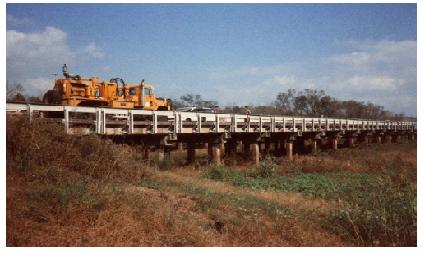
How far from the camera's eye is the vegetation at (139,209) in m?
6.28

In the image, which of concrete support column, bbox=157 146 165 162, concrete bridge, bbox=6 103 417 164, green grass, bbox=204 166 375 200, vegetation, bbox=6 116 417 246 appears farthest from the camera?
concrete support column, bbox=157 146 165 162

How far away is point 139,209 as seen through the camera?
282 inches

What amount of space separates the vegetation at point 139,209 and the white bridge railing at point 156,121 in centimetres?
100

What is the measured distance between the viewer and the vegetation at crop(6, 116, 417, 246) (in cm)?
628

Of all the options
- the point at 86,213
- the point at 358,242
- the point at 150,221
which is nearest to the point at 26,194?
the point at 86,213

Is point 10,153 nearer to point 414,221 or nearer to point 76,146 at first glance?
point 76,146

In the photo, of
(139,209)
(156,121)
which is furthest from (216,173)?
(139,209)

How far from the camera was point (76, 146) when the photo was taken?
9875 mm

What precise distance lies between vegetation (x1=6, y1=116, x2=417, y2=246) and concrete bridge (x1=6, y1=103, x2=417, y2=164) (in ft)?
3.64

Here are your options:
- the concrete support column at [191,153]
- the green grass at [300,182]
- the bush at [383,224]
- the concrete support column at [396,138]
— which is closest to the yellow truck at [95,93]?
the concrete support column at [191,153]

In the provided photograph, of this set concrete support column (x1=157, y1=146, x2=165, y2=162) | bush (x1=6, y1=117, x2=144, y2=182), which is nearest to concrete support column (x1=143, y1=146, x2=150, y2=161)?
concrete support column (x1=157, y1=146, x2=165, y2=162)

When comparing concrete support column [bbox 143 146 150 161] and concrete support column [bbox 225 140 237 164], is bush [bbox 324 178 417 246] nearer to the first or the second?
concrete support column [bbox 143 146 150 161]

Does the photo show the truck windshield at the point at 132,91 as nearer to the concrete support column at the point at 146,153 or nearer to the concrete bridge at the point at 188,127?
the concrete bridge at the point at 188,127

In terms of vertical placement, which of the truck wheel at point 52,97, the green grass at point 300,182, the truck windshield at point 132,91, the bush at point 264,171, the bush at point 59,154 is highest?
the truck windshield at point 132,91
